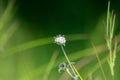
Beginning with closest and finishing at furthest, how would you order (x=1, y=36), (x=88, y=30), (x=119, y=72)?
(x=119, y=72), (x=1, y=36), (x=88, y=30)

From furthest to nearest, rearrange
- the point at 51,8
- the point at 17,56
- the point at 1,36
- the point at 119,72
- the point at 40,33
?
the point at 51,8, the point at 40,33, the point at 17,56, the point at 1,36, the point at 119,72

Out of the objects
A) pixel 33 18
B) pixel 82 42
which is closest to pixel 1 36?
pixel 82 42

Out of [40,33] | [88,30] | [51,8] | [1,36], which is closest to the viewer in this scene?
[1,36]

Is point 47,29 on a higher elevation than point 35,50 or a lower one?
higher

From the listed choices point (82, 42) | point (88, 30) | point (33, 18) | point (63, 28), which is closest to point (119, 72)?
point (82, 42)

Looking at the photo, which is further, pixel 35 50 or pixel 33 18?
pixel 33 18

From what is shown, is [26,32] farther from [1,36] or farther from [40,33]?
[1,36]

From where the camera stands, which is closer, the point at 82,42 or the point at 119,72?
the point at 119,72

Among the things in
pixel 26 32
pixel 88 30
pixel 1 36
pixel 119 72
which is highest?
pixel 26 32

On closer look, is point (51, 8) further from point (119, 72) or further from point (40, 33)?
point (119, 72)
